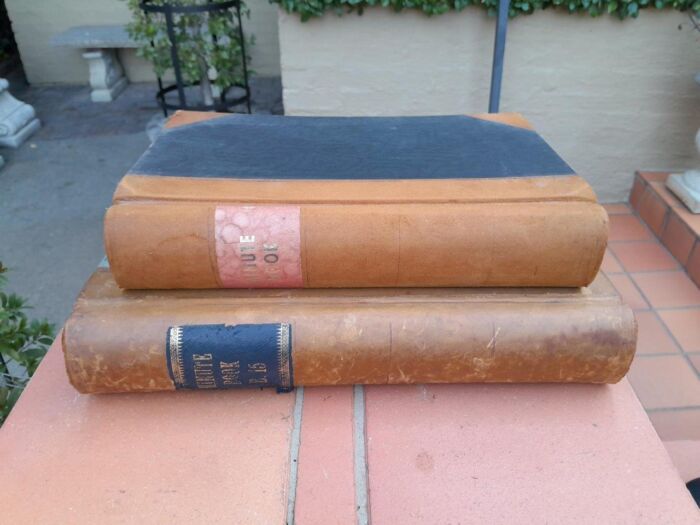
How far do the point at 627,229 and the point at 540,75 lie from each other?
1.81 ft

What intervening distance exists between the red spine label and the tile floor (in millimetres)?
859

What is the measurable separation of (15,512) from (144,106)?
3243 mm

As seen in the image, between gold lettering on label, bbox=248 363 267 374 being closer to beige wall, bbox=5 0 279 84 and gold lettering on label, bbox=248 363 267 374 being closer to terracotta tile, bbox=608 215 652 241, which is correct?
terracotta tile, bbox=608 215 652 241

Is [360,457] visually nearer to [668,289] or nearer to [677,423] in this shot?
[677,423]

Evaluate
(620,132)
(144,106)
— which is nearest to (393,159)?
(620,132)

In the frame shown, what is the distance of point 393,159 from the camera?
0.81 metres

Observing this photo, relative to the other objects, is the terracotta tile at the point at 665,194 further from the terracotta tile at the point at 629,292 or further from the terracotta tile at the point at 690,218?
the terracotta tile at the point at 629,292

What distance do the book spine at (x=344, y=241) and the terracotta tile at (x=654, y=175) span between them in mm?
1323

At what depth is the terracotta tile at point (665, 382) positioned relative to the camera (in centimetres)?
113

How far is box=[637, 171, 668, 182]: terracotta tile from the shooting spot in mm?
1777

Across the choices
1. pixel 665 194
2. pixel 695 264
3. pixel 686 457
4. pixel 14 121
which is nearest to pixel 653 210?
pixel 665 194

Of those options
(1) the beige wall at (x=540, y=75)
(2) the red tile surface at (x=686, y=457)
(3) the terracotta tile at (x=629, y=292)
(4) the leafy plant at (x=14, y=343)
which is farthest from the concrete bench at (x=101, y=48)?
(2) the red tile surface at (x=686, y=457)

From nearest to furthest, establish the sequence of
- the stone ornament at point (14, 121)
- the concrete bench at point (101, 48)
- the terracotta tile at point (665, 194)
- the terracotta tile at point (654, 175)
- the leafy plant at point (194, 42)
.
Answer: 1. the terracotta tile at point (665, 194)
2. the terracotta tile at point (654, 175)
3. the leafy plant at point (194, 42)
4. the stone ornament at point (14, 121)
5. the concrete bench at point (101, 48)

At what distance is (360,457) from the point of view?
61 cm
